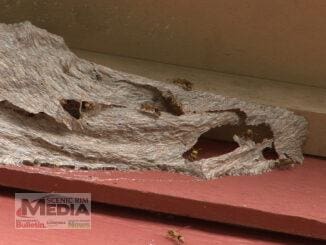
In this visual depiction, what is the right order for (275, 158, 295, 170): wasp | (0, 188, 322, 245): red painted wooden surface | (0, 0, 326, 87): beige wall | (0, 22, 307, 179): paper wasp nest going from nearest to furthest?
(0, 188, 322, 245): red painted wooden surface → (0, 22, 307, 179): paper wasp nest → (275, 158, 295, 170): wasp → (0, 0, 326, 87): beige wall

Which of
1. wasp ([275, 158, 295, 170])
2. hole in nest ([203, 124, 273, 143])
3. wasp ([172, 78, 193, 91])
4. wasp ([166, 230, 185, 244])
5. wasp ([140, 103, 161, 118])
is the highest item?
wasp ([172, 78, 193, 91])

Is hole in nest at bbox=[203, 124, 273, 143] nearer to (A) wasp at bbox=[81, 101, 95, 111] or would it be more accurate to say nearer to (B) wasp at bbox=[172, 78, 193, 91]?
(B) wasp at bbox=[172, 78, 193, 91]

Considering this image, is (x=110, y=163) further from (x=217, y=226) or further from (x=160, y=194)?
(x=217, y=226)

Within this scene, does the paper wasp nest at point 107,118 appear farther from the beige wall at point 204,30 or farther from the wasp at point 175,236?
the beige wall at point 204,30

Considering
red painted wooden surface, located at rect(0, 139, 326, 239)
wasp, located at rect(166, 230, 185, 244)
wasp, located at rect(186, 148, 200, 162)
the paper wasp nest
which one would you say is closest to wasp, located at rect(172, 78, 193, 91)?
the paper wasp nest

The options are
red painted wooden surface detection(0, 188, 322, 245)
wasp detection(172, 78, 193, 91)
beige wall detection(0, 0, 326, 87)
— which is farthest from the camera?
beige wall detection(0, 0, 326, 87)

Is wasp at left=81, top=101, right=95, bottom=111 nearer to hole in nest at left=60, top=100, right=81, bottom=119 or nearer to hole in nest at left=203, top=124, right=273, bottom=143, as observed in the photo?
hole in nest at left=60, top=100, right=81, bottom=119

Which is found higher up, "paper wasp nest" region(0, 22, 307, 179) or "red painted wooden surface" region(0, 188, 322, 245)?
"paper wasp nest" region(0, 22, 307, 179)

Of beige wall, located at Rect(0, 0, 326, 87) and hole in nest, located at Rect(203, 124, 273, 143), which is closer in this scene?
Result: hole in nest, located at Rect(203, 124, 273, 143)

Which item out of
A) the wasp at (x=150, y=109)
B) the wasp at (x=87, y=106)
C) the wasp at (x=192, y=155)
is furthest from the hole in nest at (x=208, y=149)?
the wasp at (x=87, y=106)
